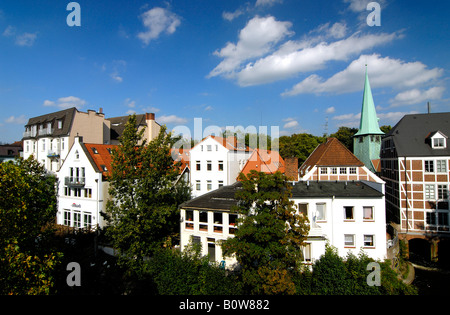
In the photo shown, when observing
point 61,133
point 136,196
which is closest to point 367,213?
point 136,196

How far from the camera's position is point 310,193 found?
19094 mm

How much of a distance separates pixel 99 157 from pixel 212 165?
40.7ft

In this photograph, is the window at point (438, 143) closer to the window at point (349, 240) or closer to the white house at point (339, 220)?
the white house at point (339, 220)

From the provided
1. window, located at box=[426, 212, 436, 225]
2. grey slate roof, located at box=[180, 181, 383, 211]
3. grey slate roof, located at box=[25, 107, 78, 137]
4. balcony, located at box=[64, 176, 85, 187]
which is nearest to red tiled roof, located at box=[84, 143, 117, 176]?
balcony, located at box=[64, 176, 85, 187]

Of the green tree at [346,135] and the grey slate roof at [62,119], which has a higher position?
the green tree at [346,135]

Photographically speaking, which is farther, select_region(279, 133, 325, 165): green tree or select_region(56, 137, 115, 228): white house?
select_region(279, 133, 325, 165): green tree

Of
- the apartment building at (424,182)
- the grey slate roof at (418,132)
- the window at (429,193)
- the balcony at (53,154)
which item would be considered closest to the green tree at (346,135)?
the grey slate roof at (418,132)

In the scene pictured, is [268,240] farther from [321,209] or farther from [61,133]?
[61,133]

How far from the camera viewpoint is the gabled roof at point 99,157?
1016 inches

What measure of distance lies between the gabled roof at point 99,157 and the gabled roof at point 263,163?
50.7 feet

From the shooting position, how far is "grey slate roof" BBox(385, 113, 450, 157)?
28.1 meters

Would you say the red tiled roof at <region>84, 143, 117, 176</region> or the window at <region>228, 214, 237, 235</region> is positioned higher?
the red tiled roof at <region>84, 143, 117, 176</region>

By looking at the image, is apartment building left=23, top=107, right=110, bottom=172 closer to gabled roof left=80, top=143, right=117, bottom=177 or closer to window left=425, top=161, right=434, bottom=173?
gabled roof left=80, top=143, right=117, bottom=177

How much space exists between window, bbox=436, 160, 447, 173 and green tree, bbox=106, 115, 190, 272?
2766cm
